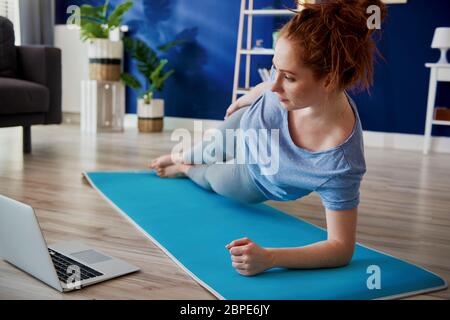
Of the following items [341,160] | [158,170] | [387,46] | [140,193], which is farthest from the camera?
[387,46]

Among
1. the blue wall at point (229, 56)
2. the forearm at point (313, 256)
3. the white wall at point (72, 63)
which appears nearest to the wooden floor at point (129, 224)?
the forearm at point (313, 256)

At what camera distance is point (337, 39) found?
101 cm

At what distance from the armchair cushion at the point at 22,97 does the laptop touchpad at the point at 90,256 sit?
142 cm

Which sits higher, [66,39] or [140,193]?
[66,39]

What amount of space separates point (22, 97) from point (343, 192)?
1.85 meters

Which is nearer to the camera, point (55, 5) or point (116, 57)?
point (116, 57)

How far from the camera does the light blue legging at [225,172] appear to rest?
1544 millimetres

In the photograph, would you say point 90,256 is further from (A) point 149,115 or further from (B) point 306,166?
(A) point 149,115

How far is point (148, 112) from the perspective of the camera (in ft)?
12.9

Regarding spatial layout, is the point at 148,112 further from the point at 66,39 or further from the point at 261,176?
the point at 261,176

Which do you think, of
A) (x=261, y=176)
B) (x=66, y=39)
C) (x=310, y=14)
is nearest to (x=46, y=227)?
(x=261, y=176)

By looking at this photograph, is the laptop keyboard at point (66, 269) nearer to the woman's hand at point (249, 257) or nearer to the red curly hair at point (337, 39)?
Result: the woman's hand at point (249, 257)

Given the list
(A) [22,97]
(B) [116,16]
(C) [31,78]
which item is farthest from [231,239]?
(B) [116,16]

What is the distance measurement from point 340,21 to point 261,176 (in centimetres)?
52
